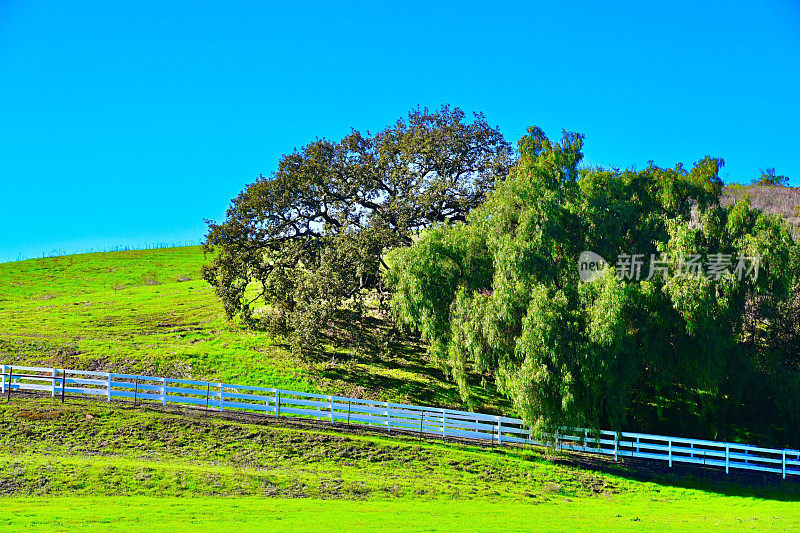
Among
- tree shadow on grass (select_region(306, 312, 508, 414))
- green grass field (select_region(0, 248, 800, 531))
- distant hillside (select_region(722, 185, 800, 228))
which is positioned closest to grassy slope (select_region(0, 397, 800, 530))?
green grass field (select_region(0, 248, 800, 531))

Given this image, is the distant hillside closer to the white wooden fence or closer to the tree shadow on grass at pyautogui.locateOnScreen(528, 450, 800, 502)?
the white wooden fence

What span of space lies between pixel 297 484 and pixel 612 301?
50.2ft

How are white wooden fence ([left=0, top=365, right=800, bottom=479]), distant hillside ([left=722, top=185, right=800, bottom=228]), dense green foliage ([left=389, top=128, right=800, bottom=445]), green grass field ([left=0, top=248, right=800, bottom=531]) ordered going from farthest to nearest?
1. distant hillside ([left=722, top=185, right=800, bottom=228])
2. white wooden fence ([left=0, top=365, right=800, bottom=479])
3. dense green foliage ([left=389, top=128, right=800, bottom=445])
4. green grass field ([left=0, top=248, right=800, bottom=531])

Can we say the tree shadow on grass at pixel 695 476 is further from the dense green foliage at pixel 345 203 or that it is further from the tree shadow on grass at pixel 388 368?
the dense green foliage at pixel 345 203

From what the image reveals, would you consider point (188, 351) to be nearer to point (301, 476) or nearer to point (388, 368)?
point (388, 368)

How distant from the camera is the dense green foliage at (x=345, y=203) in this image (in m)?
45.4

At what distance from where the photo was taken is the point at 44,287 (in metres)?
75.7

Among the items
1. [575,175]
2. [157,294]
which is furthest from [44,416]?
[157,294]

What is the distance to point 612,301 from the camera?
28781 millimetres

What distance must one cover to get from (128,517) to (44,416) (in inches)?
487

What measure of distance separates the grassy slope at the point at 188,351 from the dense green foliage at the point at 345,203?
3026 millimetres

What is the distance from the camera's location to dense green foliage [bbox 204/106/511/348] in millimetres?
45375

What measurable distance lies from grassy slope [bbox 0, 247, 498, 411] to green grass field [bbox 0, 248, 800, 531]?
0.60ft

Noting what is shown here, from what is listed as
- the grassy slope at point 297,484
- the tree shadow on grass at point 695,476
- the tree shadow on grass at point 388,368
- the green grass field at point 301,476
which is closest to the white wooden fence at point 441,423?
the tree shadow on grass at point 695,476
